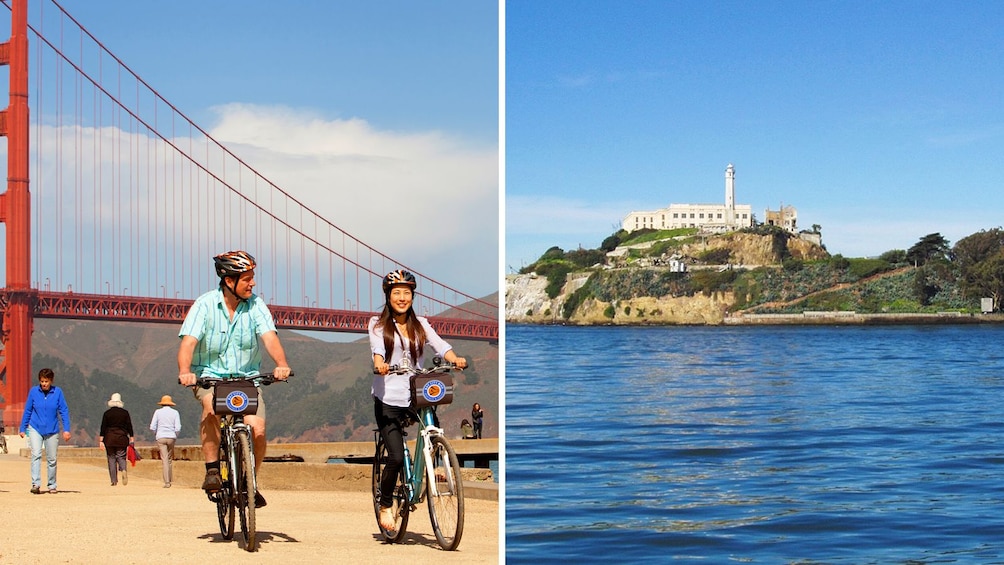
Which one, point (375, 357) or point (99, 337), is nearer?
point (375, 357)

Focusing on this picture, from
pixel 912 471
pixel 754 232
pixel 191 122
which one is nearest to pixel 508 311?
pixel 754 232

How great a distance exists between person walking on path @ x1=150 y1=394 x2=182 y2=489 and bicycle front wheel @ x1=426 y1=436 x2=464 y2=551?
7.92 meters

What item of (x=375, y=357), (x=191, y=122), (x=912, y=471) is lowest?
(x=912, y=471)

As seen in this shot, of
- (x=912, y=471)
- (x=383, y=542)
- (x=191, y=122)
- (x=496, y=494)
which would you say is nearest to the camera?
(x=383, y=542)

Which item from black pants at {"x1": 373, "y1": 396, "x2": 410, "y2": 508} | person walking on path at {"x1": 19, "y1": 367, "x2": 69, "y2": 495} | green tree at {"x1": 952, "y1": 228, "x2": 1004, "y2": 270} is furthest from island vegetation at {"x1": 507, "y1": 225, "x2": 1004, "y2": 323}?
black pants at {"x1": 373, "y1": 396, "x2": 410, "y2": 508}

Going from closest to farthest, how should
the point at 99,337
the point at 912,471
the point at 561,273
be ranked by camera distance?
the point at 912,471
the point at 561,273
the point at 99,337

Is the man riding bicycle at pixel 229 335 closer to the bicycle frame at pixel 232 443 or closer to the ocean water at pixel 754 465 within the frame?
the bicycle frame at pixel 232 443

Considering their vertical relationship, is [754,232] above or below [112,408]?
above

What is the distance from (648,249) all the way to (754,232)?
10.5m

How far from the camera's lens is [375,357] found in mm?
5953

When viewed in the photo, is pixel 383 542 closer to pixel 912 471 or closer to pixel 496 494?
pixel 496 494

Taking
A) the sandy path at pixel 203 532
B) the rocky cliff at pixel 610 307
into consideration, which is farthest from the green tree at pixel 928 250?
the sandy path at pixel 203 532

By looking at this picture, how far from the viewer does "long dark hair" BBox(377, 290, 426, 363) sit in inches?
238

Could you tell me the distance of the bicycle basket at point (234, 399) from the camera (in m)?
5.93
